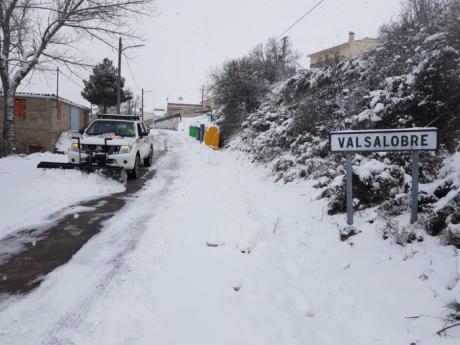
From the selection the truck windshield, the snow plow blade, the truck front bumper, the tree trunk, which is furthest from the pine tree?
the snow plow blade

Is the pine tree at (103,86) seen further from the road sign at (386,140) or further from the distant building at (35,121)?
the road sign at (386,140)

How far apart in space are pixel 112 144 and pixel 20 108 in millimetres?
18156

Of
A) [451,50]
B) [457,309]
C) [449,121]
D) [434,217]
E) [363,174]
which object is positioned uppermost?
[451,50]

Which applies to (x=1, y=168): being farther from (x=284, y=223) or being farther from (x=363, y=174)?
(x=363, y=174)

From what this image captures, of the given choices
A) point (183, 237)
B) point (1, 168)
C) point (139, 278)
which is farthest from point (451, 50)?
point (1, 168)

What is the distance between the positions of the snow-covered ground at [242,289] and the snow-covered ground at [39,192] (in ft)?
5.35

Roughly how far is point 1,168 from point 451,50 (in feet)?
40.6

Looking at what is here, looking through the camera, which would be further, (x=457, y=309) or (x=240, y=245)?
(x=240, y=245)

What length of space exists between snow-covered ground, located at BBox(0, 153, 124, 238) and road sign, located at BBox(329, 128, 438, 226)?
5143mm

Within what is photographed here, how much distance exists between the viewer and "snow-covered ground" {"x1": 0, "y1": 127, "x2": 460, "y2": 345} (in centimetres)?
321

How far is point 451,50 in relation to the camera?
22.4ft

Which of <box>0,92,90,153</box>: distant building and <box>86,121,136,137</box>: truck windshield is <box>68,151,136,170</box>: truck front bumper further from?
<box>0,92,90,153</box>: distant building

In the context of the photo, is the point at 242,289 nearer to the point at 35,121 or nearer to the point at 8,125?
the point at 8,125

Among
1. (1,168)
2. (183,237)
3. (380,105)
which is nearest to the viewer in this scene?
(183,237)
